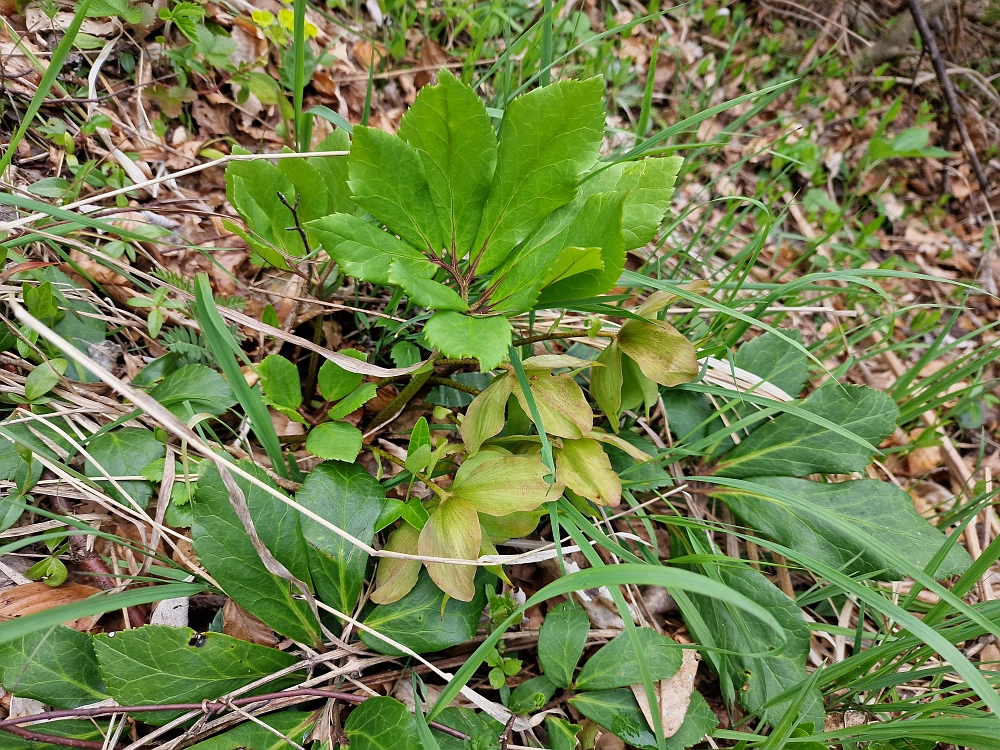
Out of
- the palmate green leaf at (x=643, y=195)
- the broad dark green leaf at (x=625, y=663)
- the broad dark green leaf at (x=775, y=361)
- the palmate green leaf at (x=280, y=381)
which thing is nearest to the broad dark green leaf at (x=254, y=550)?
the palmate green leaf at (x=280, y=381)

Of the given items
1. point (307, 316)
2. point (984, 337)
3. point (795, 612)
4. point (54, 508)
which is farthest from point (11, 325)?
point (984, 337)

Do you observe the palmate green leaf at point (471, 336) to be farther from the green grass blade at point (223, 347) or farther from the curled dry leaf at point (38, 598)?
the curled dry leaf at point (38, 598)

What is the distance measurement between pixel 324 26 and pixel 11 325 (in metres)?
1.45

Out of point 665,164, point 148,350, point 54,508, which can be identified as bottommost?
point 54,508

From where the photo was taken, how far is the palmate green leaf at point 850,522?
120cm

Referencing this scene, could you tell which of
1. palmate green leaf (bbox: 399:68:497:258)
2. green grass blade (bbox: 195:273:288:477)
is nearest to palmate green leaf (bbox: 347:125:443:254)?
palmate green leaf (bbox: 399:68:497:258)

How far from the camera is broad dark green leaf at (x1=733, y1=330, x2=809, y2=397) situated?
1.46 m

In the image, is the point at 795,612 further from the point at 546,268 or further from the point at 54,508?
the point at 54,508

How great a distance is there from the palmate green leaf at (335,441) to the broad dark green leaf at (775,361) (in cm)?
97

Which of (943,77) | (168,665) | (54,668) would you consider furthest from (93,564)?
(943,77)

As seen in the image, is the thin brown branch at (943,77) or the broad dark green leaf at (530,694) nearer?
the broad dark green leaf at (530,694)

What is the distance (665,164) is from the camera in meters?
1.04

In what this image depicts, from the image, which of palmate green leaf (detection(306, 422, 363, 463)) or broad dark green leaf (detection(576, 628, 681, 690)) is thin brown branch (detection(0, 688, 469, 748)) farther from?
palmate green leaf (detection(306, 422, 363, 463))

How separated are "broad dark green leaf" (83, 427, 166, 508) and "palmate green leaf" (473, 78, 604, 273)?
742mm
